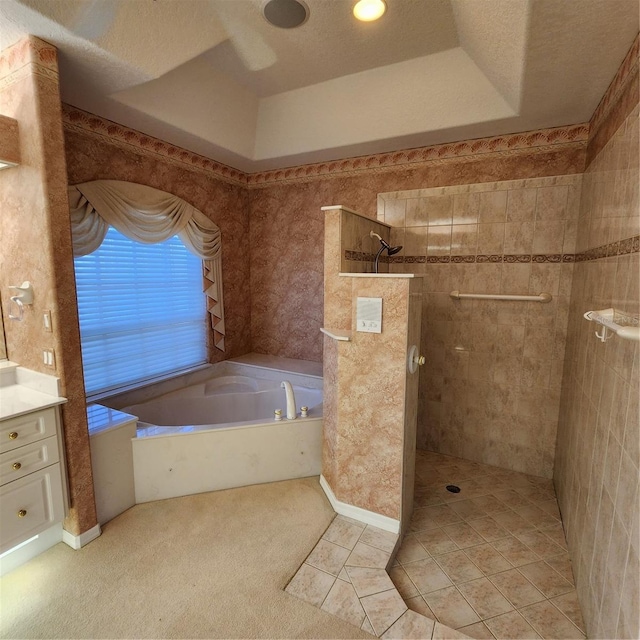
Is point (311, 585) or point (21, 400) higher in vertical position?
point (21, 400)

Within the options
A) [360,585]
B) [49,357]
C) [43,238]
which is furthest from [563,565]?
[43,238]

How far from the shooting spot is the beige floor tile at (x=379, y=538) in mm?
1932

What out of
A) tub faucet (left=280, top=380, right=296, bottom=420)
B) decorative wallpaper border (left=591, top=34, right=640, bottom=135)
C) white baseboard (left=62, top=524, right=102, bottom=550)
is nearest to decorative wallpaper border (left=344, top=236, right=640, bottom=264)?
decorative wallpaper border (left=591, top=34, right=640, bottom=135)

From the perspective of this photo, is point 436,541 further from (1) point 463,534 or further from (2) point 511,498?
(2) point 511,498

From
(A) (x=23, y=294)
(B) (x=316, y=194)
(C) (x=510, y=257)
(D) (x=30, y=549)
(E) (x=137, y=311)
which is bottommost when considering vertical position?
(D) (x=30, y=549)

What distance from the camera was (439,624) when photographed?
4.93ft

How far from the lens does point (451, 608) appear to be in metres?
1.63

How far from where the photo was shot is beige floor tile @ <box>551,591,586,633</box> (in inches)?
61.7

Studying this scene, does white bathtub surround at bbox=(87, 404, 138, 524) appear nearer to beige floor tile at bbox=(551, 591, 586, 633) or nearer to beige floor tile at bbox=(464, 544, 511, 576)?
beige floor tile at bbox=(464, 544, 511, 576)

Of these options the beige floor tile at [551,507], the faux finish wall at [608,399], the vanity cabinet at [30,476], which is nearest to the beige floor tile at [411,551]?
the faux finish wall at [608,399]

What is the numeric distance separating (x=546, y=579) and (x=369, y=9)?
10.1 feet

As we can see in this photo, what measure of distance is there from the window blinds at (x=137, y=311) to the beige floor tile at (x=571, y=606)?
3039mm

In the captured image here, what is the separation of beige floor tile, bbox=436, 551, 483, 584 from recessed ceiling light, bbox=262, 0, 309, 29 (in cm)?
306

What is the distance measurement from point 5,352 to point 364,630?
7.74ft
